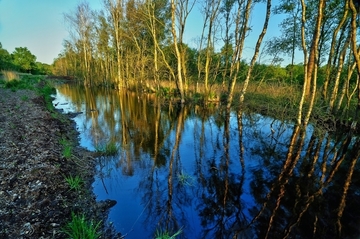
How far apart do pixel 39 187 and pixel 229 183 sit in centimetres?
443

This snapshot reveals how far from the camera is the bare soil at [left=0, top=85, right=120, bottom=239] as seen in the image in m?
3.15

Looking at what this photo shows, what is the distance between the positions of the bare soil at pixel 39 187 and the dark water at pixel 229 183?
1.46ft

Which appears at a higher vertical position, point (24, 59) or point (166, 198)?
point (24, 59)

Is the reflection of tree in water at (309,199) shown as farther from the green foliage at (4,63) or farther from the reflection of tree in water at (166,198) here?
the green foliage at (4,63)

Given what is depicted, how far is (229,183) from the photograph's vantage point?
5.47 metres

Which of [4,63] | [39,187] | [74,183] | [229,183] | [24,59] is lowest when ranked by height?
[229,183]

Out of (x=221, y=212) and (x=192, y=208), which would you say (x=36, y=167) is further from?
(x=221, y=212)

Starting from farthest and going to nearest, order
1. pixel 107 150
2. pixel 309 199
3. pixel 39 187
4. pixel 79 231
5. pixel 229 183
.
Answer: pixel 107 150 → pixel 229 183 → pixel 309 199 → pixel 39 187 → pixel 79 231

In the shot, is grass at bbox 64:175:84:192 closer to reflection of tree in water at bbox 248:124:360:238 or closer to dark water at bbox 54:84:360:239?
dark water at bbox 54:84:360:239

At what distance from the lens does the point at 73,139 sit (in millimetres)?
8398

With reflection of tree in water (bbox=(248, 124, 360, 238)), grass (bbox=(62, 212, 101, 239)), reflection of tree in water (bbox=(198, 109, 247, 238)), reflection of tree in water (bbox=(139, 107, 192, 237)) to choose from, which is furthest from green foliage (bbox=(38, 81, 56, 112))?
reflection of tree in water (bbox=(248, 124, 360, 238))

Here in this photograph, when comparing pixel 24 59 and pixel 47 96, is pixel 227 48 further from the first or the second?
pixel 24 59

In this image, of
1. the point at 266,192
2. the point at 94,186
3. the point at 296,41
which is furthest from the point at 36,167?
the point at 296,41

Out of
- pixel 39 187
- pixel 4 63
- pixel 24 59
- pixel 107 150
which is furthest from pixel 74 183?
pixel 24 59
